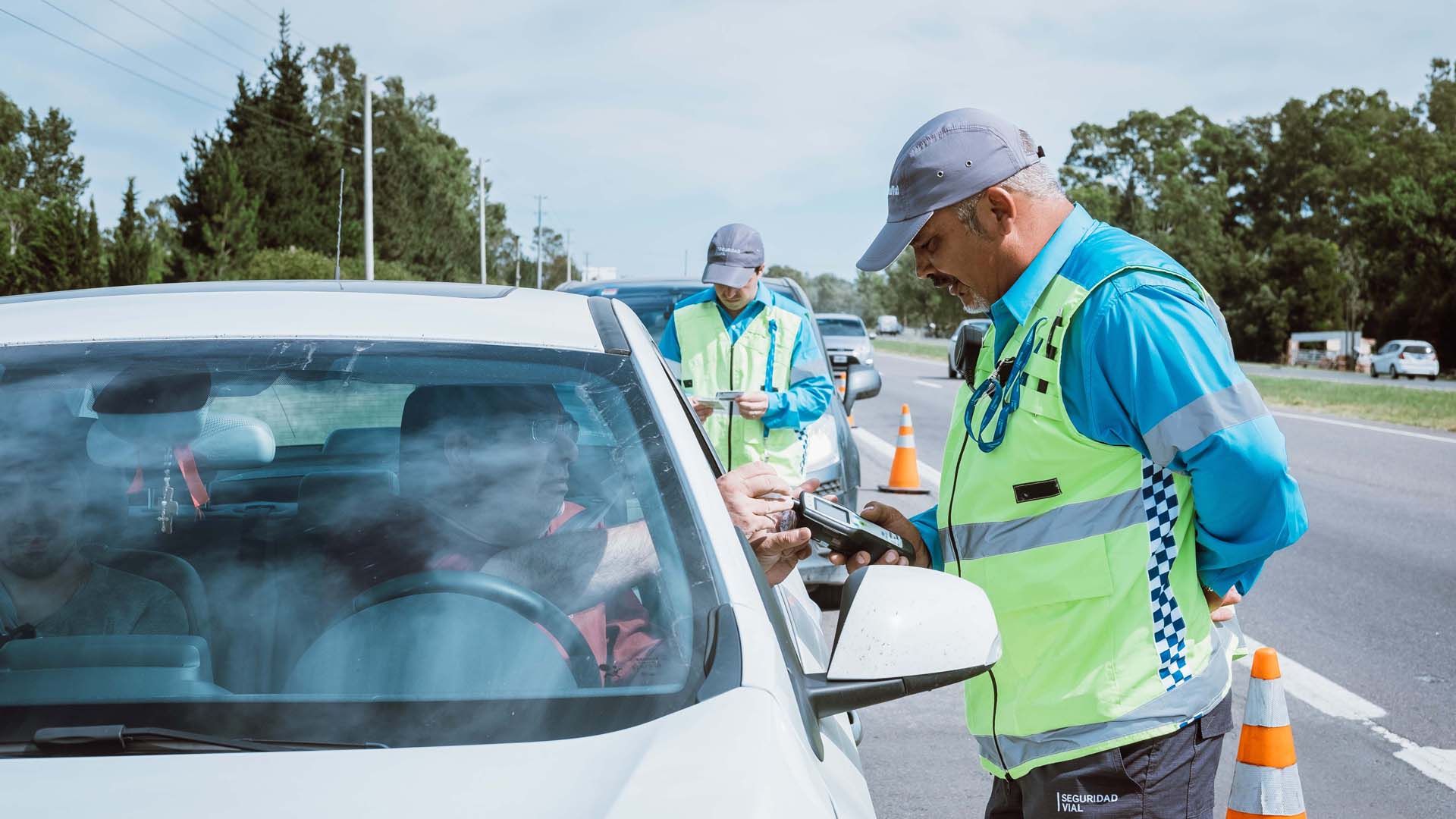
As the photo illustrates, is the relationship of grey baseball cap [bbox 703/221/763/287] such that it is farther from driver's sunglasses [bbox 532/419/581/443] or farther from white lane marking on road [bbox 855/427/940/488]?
white lane marking on road [bbox 855/427/940/488]

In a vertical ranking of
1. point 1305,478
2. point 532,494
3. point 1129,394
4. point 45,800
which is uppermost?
point 1129,394

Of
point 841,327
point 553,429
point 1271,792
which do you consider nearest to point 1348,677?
point 1271,792

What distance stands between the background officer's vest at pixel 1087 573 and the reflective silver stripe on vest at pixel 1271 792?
0.85 meters

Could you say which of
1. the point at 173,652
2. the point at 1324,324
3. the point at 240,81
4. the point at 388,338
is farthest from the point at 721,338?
the point at 1324,324

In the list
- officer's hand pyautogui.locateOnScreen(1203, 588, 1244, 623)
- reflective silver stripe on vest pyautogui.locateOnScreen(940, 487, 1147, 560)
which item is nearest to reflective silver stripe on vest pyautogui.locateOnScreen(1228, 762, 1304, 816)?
officer's hand pyautogui.locateOnScreen(1203, 588, 1244, 623)

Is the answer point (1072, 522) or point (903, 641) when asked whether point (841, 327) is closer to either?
point (1072, 522)

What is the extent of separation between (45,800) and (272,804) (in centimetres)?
24

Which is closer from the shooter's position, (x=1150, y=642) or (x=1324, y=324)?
(x=1150, y=642)

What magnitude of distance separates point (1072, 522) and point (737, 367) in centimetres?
359

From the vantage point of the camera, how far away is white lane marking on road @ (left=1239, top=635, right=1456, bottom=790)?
4.48m

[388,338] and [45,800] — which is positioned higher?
[388,338]

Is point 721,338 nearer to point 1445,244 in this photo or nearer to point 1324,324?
point 1445,244

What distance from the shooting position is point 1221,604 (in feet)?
7.27

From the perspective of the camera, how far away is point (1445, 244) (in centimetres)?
5784
